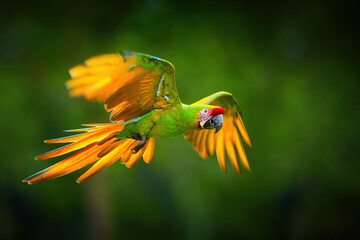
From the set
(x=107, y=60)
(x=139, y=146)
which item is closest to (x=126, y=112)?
(x=139, y=146)

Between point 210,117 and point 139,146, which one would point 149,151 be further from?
point 210,117

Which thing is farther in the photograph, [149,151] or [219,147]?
[219,147]

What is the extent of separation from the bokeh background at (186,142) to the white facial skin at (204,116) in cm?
279

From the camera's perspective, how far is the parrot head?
1.19 meters

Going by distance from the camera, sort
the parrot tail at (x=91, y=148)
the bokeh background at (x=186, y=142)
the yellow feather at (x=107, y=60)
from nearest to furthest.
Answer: the yellow feather at (x=107, y=60) → the parrot tail at (x=91, y=148) → the bokeh background at (x=186, y=142)

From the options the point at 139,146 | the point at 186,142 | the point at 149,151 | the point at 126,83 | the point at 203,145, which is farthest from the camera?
the point at 186,142

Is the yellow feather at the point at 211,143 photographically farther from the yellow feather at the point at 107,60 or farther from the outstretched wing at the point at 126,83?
the yellow feather at the point at 107,60

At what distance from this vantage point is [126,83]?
1125 mm

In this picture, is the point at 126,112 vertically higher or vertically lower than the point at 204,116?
higher

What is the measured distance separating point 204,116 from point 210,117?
2cm

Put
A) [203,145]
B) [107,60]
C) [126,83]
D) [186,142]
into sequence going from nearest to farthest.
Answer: [107,60]
[126,83]
[203,145]
[186,142]

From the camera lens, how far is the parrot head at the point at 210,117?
3.92 ft

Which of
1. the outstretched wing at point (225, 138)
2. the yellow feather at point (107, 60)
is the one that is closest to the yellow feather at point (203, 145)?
the outstretched wing at point (225, 138)

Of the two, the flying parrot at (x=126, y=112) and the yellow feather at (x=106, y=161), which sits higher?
the flying parrot at (x=126, y=112)
